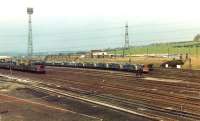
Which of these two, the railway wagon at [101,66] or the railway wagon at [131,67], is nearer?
the railway wagon at [131,67]

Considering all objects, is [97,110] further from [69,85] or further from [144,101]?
[69,85]

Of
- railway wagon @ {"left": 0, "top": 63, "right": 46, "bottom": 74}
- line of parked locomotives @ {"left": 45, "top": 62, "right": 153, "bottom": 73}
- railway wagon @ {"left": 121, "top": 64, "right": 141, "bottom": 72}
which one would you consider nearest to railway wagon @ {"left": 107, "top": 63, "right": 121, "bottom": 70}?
line of parked locomotives @ {"left": 45, "top": 62, "right": 153, "bottom": 73}

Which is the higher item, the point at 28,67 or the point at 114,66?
the point at 114,66

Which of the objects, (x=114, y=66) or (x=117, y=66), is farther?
(x=114, y=66)

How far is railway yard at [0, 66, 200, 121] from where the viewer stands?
99.9ft

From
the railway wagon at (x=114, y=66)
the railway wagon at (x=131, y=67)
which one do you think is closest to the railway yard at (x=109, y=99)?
the railway wagon at (x=131, y=67)

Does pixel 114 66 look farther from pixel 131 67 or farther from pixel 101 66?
pixel 131 67

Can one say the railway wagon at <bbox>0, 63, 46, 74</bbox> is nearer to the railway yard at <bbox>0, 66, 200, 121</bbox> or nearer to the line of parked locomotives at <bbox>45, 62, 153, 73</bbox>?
the line of parked locomotives at <bbox>45, 62, 153, 73</bbox>

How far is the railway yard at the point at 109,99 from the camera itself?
3044 centimetres

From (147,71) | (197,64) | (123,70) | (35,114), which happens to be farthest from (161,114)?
(197,64)

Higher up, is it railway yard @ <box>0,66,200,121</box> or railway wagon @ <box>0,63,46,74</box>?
railway wagon @ <box>0,63,46,74</box>

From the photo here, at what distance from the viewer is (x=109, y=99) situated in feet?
125

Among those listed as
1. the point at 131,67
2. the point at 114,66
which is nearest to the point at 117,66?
the point at 114,66

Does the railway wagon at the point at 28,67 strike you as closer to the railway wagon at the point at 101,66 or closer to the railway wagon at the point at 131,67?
the railway wagon at the point at 101,66
